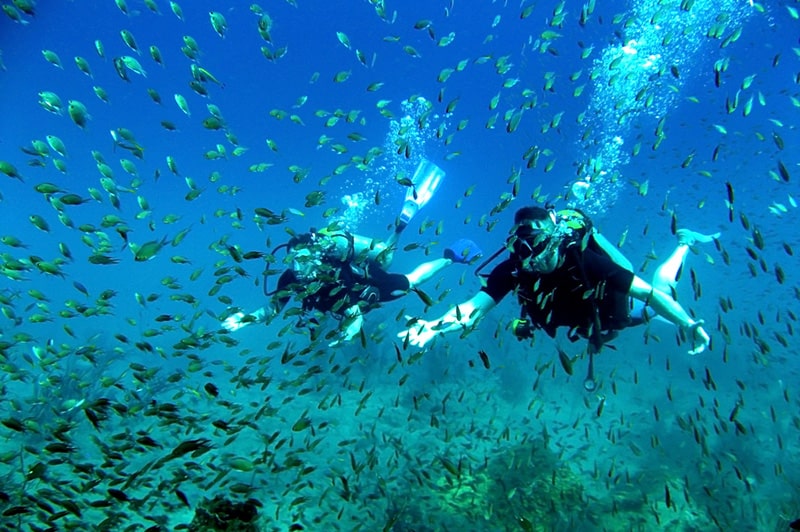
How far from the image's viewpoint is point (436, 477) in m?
8.54

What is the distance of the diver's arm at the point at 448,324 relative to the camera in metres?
5.05

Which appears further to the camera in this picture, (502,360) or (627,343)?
(627,343)

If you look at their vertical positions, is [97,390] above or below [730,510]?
above

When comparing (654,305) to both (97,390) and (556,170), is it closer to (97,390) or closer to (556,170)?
(97,390)

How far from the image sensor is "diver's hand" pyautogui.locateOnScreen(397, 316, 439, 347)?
4.99 meters

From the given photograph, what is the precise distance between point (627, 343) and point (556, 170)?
130 ft

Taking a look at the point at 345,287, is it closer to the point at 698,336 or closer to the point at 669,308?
the point at 669,308

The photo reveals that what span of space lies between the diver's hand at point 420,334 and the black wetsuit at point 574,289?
1.01 meters

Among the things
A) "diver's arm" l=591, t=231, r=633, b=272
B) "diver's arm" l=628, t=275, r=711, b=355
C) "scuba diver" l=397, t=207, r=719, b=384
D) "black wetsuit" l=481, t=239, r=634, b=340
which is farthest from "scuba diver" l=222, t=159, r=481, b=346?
"diver's arm" l=628, t=275, r=711, b=355

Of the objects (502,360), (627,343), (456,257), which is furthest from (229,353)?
(627,343)

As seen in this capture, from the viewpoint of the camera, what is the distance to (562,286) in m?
5.24

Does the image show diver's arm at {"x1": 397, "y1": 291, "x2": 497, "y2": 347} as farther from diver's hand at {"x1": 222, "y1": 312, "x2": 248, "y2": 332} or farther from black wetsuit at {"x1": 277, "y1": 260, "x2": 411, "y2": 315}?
diver's hand at {"x1": 222, "y1": 312, "x2": 248, "y2": 332}

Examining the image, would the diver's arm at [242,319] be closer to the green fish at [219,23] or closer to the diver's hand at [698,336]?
the green fish at [219,23]

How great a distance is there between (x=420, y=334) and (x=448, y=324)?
0.37 m
